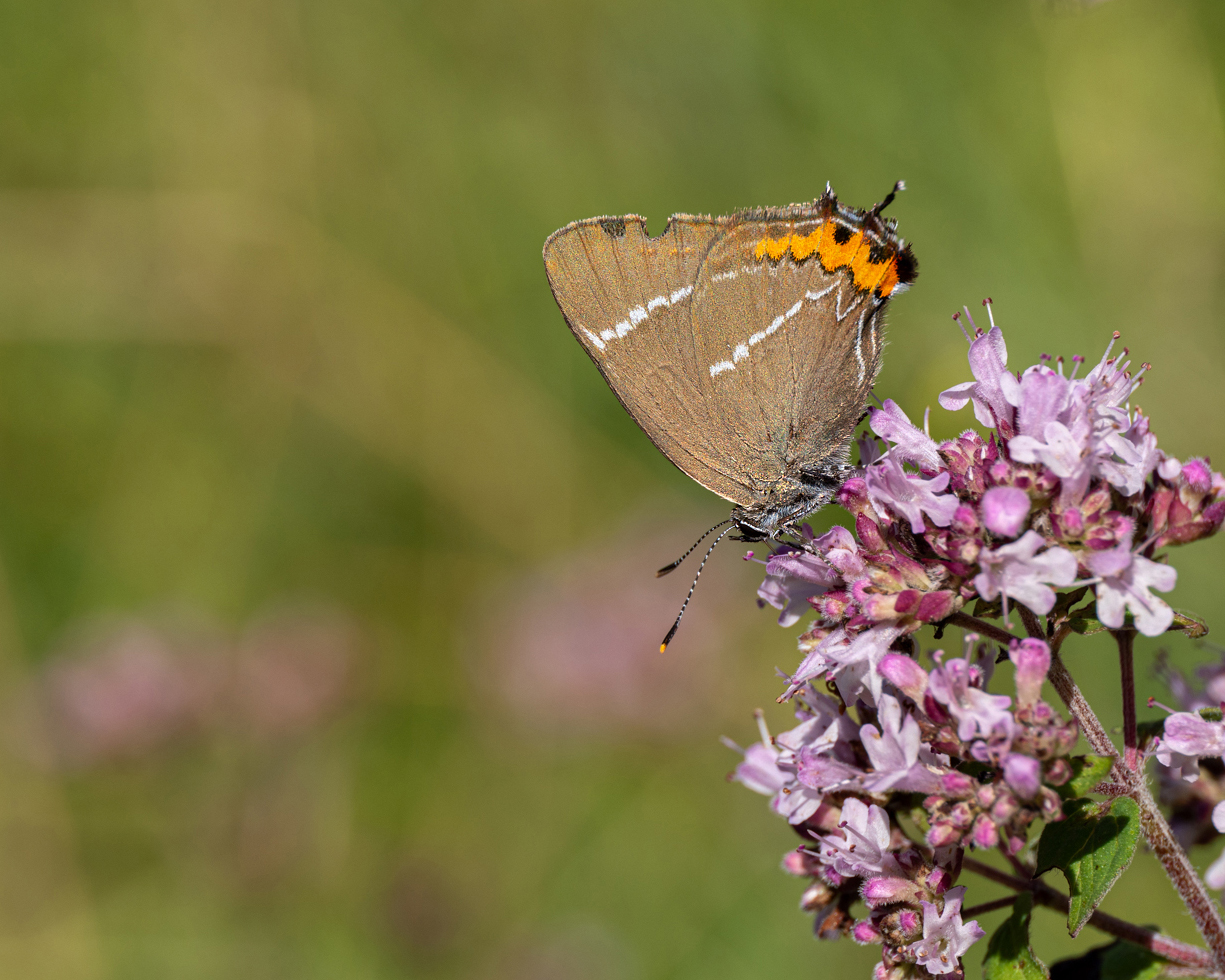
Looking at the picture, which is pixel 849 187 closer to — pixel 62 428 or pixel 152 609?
pixel 152 609

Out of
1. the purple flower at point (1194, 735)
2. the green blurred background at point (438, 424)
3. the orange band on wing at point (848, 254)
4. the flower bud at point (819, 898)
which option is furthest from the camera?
the green blurred background at point (438, 424)

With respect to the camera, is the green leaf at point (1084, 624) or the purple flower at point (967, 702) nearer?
the purple flower at point (967, 702)

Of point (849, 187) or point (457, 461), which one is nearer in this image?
point (849, 187)

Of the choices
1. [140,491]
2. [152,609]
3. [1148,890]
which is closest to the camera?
[1148,890]

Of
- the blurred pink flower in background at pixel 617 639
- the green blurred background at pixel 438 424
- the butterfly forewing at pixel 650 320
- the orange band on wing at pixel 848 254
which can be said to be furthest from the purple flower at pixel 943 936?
the blurred pink flower in background at pixel 617 639

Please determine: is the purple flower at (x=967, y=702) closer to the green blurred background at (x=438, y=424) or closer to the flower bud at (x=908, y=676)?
the flower bud at (x=908, y=676)

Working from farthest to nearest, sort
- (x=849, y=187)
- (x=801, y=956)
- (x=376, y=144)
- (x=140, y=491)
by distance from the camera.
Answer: (x=376, y=144) → (x=140, y=491) → (x=849, y=187) → (x=801, y=956)

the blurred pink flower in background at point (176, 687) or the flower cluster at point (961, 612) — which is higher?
the blurred pink flower in background at point (176, 687)

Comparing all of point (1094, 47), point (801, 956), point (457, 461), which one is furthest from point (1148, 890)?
point (457, 461)
